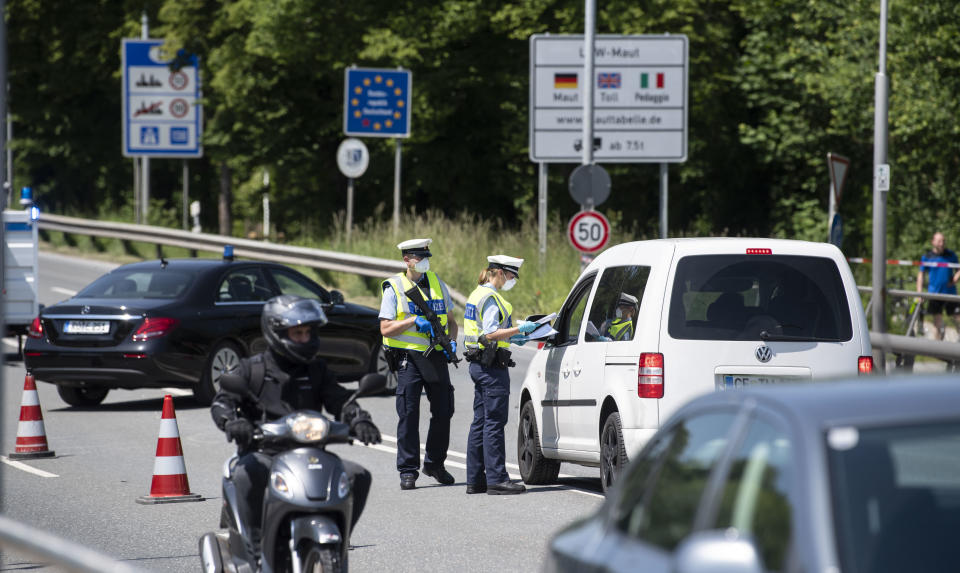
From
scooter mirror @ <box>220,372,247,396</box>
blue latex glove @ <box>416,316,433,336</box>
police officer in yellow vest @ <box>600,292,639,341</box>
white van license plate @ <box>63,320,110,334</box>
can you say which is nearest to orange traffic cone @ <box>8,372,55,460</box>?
white van license plate @ <box>63,320,110,334</box>

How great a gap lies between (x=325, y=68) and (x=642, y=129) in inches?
542

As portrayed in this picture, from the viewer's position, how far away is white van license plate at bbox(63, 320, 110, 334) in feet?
51.5

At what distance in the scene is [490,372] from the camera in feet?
36.5

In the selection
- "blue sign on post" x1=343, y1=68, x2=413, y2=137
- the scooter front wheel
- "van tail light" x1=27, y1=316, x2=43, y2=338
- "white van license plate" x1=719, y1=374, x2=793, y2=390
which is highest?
"blue sign on post" x1=343, y1=68, x2=413, y2=137

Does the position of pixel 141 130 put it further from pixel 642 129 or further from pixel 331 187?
pixel 642 129

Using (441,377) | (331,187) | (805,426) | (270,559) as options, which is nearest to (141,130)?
(331,187)

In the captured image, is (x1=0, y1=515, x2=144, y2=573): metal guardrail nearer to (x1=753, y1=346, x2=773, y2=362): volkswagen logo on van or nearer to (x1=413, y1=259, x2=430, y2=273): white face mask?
(x1=753, y1=346, x2=773, y2=362): volkswagen logo on van

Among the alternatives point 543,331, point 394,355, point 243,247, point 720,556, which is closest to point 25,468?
point 394,355

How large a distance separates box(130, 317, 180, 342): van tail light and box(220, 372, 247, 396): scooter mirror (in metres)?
9.27

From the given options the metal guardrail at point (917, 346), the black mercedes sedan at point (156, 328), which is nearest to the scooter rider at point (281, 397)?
the metal guardrail at point (917, 346)

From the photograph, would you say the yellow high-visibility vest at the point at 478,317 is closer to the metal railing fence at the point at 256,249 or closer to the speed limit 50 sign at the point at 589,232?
the metal railing fence at the point at 256,249

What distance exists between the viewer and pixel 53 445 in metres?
13.6

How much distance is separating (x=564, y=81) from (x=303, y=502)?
71.7 feet

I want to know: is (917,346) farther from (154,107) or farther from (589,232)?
(154,107)
